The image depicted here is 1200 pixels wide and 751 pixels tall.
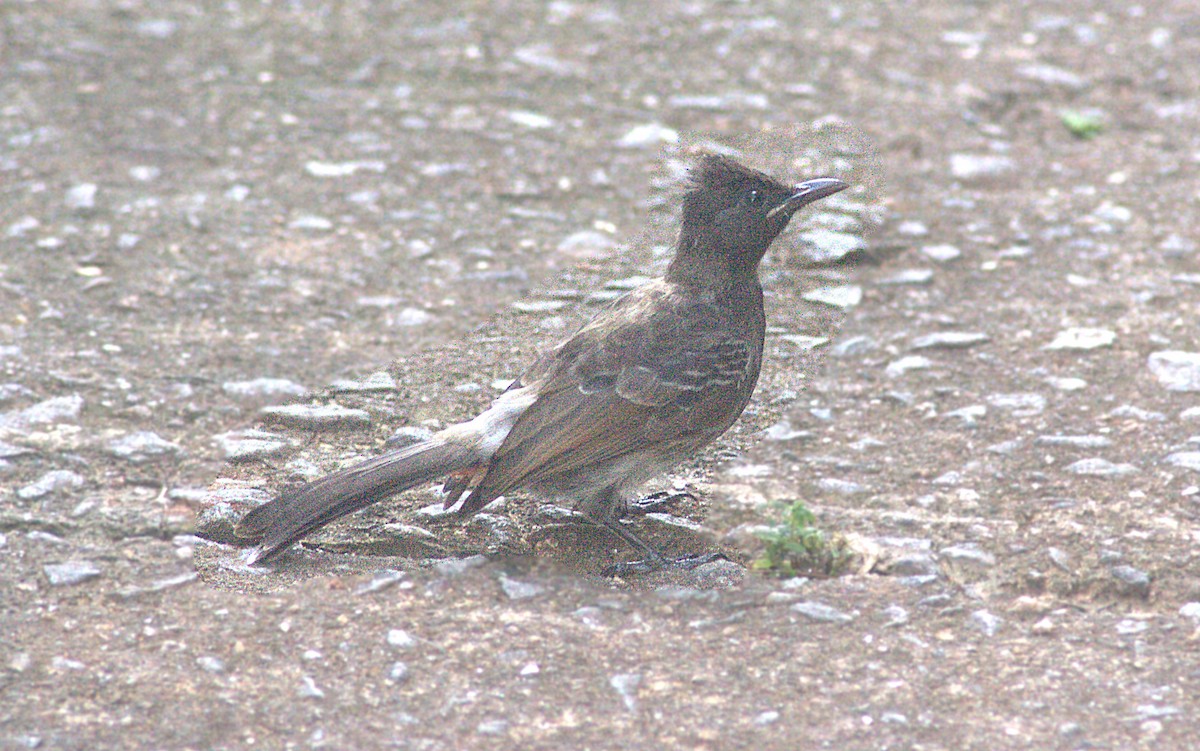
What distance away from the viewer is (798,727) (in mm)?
3922

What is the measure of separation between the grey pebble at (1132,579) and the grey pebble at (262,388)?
3.46 m

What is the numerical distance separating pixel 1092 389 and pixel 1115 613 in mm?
1764

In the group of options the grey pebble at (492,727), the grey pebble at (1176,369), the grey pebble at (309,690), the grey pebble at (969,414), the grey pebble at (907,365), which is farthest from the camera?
the grey pebble at (907,365)

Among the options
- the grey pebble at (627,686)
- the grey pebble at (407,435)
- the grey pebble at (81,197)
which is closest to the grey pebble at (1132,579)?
the grey pebble at (627,686)

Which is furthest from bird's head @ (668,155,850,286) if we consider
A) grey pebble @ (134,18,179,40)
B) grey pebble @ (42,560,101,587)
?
grey pebble @ (134,18,179,40)

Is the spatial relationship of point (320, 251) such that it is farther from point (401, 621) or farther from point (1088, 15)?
point (1088, 15)

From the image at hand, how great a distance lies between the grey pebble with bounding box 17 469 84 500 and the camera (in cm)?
514

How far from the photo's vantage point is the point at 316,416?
5953 millimetres

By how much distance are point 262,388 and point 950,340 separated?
323 centimetres

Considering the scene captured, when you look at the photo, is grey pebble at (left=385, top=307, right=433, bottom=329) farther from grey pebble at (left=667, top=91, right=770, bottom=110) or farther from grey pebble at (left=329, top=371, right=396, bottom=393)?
grey pebble at (left=667, top=91, right=770, bottom=110)

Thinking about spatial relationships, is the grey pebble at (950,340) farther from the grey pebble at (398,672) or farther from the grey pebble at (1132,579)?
the grey pebble at (398,672)

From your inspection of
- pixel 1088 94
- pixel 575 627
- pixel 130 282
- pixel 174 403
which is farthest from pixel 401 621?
pixel 1088 94

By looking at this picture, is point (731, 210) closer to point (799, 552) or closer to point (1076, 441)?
point (799, 552)

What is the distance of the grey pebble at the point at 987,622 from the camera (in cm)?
444
